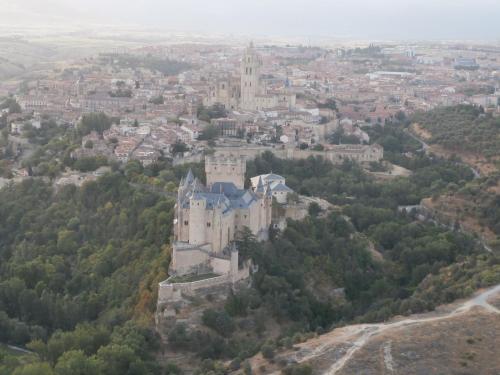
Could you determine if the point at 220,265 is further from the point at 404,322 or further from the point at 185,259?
the point at 404,322

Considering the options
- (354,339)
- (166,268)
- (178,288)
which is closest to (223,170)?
(166,268)

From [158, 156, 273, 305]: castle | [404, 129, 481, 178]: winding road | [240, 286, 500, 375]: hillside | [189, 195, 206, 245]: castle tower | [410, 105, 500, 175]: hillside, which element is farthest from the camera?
[410, 105, 500, 175]: hillside

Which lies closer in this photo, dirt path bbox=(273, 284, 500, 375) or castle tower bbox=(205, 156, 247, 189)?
dirt path bbox=(273, 284, 500, 375)

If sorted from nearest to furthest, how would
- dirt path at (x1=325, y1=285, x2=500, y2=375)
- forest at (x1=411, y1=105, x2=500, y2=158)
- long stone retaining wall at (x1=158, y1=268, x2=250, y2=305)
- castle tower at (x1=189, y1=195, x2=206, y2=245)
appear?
dirt path at (x1=325, y1=285, x2=500, y2=375) → long stone retaining wall at (x1=158, y1=268, x2=250, y2=305) → castle tower at (x1=189, y1=195, x2=206, y2=245) → forest at (x1=411, y1=105, x2=500, y2=158)

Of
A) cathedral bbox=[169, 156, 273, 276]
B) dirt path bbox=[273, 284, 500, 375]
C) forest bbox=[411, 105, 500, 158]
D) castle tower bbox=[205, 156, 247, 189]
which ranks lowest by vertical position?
dirt path bbox=[273, 284, 500, 375]

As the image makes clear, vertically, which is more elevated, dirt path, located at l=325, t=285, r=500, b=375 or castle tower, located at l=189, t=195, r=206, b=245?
castle tower, located at l=189, t=195, r=206, b=245

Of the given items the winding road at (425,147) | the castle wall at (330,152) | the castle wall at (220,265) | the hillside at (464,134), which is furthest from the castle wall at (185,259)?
the winding road at (425,147)

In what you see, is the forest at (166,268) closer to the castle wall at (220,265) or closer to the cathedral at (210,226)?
the cathedral at (210,226)

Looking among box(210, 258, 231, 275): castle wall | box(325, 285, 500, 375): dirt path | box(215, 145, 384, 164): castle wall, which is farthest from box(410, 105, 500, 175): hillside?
box(210, 258, 231, 275): castle wall

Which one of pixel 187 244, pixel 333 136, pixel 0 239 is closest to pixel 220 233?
pixel 187 244

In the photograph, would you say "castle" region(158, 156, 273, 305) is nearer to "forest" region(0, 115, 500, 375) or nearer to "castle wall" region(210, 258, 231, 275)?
"castle wall" region(210, 258, 231, 275)
